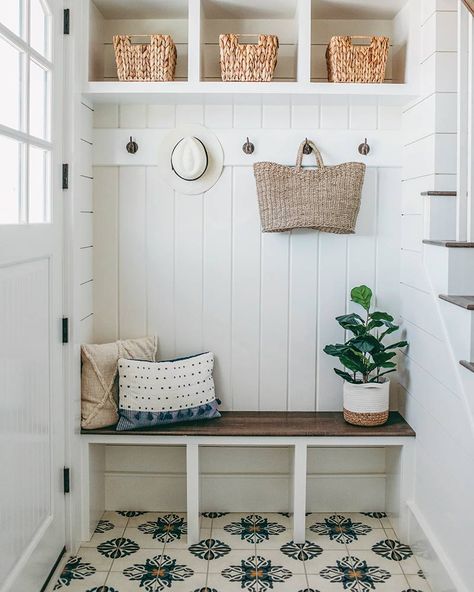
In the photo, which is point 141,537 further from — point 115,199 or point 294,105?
Result: point 294,105

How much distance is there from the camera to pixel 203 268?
3309mm

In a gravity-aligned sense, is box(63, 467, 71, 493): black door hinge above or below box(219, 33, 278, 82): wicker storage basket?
below

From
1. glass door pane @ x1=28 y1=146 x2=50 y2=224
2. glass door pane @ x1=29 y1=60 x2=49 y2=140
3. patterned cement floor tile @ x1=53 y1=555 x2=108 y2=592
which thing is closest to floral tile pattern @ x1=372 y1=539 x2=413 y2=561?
patterned cement floor tile @ x1=53 y1=555 x2=108 y2=592

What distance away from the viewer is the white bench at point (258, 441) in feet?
9.99

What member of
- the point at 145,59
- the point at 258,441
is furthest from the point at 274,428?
the point at 145,59

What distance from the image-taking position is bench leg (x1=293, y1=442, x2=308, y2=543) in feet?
10.1

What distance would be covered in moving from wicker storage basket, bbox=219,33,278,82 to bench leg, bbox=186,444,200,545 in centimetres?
148

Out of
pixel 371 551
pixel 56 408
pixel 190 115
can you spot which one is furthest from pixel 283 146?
pixel 371 551

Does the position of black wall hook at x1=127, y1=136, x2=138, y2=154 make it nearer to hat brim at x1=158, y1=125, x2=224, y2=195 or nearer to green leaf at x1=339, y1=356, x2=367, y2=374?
hat brim at x1=158, y1=125, x2=224, y2=195

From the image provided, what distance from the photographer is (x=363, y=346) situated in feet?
9.93

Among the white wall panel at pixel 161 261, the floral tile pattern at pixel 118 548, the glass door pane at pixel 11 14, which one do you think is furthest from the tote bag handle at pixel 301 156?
the floral tile pattern at pixel 118 548

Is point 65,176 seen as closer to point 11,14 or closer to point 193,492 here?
point 11,14

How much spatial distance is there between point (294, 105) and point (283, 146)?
0.18 meters

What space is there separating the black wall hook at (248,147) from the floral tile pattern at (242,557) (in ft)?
5.19
